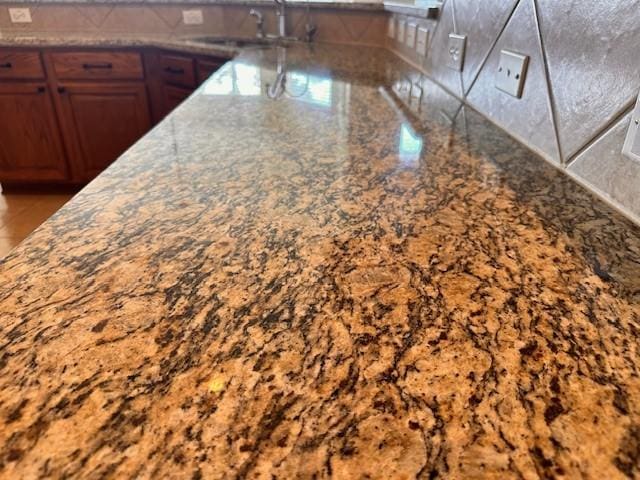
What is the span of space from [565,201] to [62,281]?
0.59 meters

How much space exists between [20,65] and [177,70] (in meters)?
0.80

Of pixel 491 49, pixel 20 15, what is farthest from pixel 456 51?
pixel 20 15

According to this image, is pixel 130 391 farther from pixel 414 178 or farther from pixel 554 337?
pixel 414 178

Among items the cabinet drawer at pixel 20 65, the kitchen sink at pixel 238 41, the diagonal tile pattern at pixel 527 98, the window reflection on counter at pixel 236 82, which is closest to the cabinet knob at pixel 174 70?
the kitchen sink at pixel 238 41

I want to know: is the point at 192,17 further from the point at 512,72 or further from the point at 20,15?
the point at 512,72

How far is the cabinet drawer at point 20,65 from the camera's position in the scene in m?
2.29

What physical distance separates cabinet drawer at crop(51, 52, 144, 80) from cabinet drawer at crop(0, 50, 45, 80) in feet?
0.27

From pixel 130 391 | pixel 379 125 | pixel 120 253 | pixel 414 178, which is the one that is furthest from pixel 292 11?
pixel 130 391

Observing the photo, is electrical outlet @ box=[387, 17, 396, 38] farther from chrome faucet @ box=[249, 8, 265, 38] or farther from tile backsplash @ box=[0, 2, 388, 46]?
chrome faucet @ box=[249, 8, 265, 38]

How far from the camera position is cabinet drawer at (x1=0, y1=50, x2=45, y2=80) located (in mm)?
2285

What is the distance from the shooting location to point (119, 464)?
0.25 meters

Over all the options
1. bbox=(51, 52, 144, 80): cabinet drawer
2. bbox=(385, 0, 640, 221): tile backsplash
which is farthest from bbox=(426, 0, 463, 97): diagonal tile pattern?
bbox=(51, 52, 144, 80): cabinet drawer

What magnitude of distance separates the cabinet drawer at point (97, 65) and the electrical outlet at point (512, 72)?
1.99 metres

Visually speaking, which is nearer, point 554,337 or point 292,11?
point 554,337
